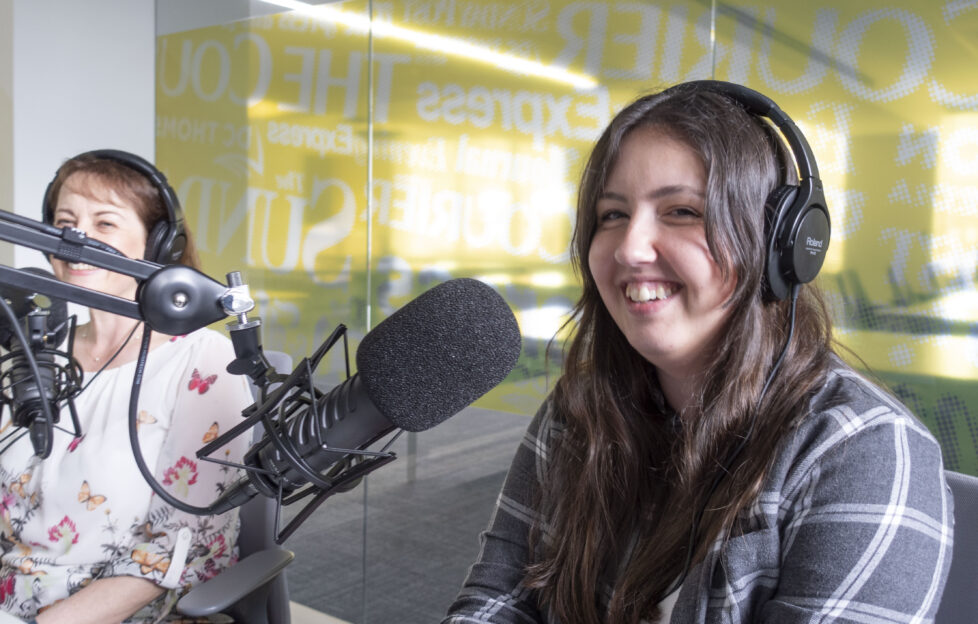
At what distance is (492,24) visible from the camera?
8.49ft

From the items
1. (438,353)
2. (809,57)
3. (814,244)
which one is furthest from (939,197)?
(438,353)

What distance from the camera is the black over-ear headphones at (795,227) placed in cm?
99

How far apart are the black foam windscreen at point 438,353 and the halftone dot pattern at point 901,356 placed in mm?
1470

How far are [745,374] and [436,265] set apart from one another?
1829mm

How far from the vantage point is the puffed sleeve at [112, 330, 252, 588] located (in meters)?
1.45

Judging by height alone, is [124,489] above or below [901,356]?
below

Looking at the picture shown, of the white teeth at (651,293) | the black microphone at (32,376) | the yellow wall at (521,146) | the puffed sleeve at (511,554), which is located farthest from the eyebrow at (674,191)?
the yellow wall at (521,146)

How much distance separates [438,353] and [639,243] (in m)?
0.38

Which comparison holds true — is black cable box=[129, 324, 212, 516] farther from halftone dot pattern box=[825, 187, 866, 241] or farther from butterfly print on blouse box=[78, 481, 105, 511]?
halftone dot pattern box=[825, 187, 866, 241]

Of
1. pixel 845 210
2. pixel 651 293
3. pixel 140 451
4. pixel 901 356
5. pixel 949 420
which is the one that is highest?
pixel 845 210

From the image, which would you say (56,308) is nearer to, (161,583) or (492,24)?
(161,583)

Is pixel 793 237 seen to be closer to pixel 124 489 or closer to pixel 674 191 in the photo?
pixel 674 191

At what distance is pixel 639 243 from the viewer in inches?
40.1

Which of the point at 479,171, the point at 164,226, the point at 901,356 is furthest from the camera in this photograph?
the point at 479,171
